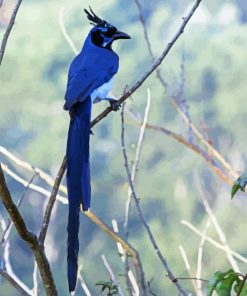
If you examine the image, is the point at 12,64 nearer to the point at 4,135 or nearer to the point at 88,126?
the point at 4,135

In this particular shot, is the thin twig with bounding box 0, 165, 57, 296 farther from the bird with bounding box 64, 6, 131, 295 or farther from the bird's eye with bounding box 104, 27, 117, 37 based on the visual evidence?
the bird's eye with bounding box 104, 27, 117, 37

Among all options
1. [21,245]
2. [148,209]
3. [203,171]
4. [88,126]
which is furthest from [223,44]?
[88,126]

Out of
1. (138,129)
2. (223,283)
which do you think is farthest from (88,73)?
(138,129)

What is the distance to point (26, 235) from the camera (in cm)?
85

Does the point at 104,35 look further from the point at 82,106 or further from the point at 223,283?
the point at 223,283

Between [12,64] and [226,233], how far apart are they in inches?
36.7

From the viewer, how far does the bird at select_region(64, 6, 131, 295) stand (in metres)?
0.83

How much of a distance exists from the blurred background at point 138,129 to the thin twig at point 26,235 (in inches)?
58.8

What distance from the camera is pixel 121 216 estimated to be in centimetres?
240

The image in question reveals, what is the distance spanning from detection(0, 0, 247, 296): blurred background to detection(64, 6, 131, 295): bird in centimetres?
112

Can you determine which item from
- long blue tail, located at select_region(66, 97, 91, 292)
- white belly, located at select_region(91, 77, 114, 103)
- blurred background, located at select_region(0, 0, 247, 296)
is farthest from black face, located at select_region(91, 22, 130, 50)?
blurred background, located at select_region(0, 0, 247, 296)

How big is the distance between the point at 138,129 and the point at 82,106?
4.70 feet

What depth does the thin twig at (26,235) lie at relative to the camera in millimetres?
820

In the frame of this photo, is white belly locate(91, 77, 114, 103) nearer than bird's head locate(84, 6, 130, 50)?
Yes
